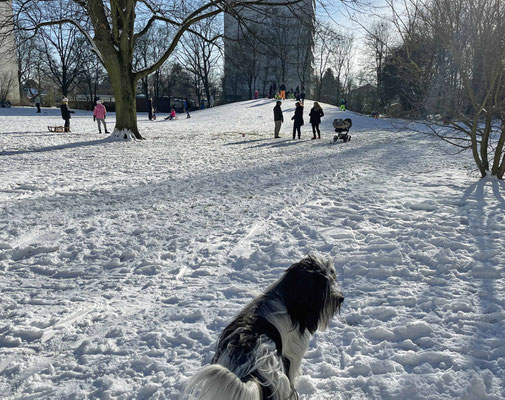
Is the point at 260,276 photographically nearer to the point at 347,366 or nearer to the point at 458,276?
the point at 347,366

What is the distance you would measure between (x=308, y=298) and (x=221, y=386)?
0.91 m

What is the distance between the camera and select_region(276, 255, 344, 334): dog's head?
251 cm

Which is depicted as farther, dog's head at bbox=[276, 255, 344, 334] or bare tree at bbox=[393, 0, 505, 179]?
bare tree at bbox=[393, 0, 505, 179]

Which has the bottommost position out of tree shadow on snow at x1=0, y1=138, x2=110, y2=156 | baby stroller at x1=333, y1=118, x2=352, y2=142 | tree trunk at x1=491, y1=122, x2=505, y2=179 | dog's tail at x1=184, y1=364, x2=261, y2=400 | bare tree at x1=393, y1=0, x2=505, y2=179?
dog's tail at x1=184, y1=364, x2=261, y2=400

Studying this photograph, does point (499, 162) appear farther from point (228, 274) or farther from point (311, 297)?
point (311, 297)

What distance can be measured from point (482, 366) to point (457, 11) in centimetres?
788

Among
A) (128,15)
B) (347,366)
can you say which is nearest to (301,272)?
(347,366)

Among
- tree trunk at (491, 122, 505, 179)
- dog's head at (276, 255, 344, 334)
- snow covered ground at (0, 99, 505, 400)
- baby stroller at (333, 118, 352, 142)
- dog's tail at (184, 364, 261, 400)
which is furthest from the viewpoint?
baby stroller at (333, 118, 352, 142)

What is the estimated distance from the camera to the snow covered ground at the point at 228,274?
3.07 metres

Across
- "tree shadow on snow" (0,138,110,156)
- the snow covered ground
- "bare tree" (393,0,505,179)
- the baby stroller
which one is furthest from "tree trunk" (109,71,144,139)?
"bare tree" (393,0,505,179)

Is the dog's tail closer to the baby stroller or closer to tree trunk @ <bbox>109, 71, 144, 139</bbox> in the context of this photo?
tree trunk @ <bbox>109, 71, 144, 139</bbox>

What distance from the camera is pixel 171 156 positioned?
13578 mm

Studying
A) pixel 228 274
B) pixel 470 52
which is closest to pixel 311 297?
pixel 228 274

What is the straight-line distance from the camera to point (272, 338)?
224 centimetres
